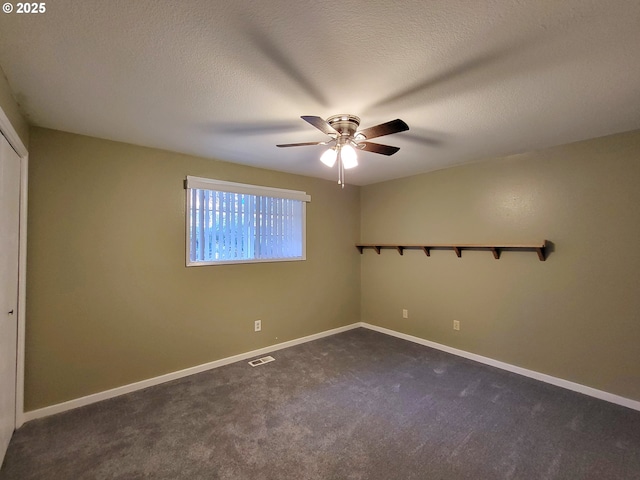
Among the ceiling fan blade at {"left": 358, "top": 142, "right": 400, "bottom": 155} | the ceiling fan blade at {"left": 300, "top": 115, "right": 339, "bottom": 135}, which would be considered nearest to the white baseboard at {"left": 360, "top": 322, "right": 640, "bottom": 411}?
the ceiling fan blade at {"left": 358, "top": 142, "right": 400, "bottom": 155}

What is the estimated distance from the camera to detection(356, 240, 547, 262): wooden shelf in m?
2.88

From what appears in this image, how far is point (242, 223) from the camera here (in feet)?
11.4

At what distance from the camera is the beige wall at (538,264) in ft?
8.14

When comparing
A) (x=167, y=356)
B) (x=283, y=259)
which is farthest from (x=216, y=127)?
(x=167, y=356)

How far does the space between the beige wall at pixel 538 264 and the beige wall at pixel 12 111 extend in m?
3.86

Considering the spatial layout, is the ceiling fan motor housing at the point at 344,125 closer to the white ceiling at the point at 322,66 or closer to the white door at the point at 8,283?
the white ceiling at the point at 322,66

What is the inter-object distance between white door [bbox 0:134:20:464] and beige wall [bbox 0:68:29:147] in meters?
0.16

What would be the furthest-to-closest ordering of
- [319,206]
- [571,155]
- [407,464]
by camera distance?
[319,206]
[571,155]
[407,464]

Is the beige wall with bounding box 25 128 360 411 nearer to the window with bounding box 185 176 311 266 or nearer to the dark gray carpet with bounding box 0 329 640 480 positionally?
the window with bounding box 185 176 311 266

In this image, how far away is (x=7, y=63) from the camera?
1.50m

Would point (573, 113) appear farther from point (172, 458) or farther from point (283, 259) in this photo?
point (172, 458)

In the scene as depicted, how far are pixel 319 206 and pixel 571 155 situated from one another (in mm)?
2799

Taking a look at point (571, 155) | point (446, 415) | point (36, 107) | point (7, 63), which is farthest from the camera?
point (571, 155)

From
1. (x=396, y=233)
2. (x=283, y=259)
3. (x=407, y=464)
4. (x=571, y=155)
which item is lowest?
(x=407, y=464)
